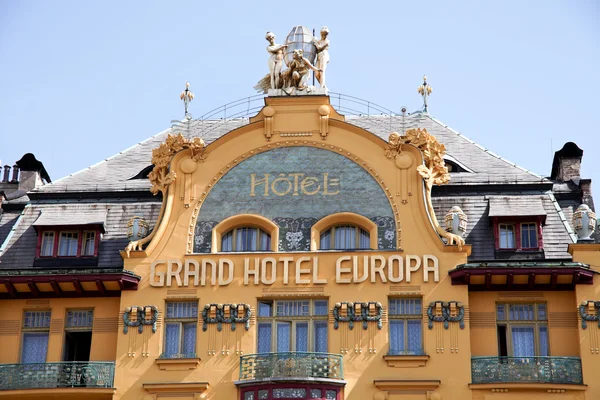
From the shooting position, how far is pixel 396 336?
→ 3844 centimetres

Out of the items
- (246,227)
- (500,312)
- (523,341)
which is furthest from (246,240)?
(523,341)

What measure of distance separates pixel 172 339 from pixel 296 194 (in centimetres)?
605

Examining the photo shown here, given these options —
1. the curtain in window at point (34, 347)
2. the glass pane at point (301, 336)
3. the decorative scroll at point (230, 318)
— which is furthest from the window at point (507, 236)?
the curtain in window at point (34, 347)

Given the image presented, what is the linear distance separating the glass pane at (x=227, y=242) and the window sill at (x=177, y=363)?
3852 millimetres

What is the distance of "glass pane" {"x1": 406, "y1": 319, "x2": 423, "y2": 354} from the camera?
125 ft

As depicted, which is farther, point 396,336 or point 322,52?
point 322,52

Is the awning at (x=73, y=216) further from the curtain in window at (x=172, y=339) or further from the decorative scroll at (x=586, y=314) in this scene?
the decorative scroll at (x=586, y=314)

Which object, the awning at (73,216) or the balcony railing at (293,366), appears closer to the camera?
the balcony railing at (293,366)

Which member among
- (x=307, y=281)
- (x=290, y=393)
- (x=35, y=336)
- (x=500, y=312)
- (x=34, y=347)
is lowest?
(x=290, y=393)

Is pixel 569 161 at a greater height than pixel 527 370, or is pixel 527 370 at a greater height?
pixel 569 161

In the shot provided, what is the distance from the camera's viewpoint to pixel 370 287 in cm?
3884

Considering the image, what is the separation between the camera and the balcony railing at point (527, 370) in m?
37.3

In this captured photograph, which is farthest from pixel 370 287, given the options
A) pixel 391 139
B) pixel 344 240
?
pixel 391 139

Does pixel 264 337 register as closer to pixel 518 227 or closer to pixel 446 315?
pixel 446 315
